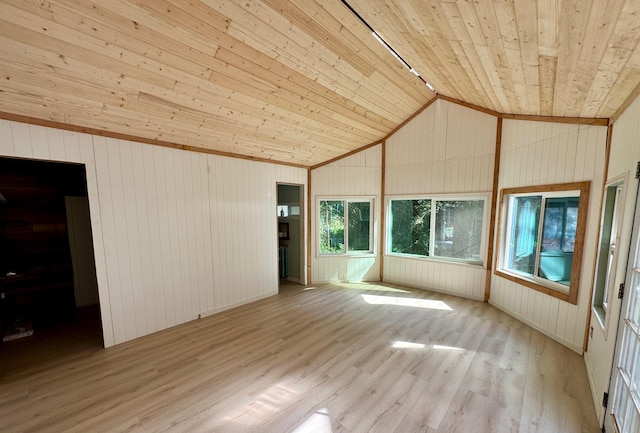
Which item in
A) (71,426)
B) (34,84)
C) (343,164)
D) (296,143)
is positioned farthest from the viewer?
(343,164)

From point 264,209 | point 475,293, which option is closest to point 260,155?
point 264,209

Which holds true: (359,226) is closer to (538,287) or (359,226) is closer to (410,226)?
(410,226)

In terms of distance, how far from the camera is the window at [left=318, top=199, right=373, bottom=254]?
5.43 meters

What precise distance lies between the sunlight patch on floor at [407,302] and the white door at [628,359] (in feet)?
7.58

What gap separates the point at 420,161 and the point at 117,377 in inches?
212

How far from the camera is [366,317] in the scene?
146 inches

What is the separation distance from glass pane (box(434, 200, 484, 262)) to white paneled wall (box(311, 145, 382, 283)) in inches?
49.2

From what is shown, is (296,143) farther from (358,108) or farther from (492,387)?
(492,387)

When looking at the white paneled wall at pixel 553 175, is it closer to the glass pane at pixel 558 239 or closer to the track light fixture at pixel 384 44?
the glass pane at pixel 558 239

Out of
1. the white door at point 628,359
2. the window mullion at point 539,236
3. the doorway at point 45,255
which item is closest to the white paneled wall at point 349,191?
the window mullion at point 539,236

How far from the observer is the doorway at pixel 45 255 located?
340 centimetres

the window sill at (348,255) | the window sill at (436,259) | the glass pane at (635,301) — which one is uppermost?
the glass pane at (635,301)

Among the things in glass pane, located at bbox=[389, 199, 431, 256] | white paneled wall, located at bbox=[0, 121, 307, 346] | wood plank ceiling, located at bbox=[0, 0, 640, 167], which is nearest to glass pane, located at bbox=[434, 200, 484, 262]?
glass pane, located at bbox=[389, 199, 431, 256]

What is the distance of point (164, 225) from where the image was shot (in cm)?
336
